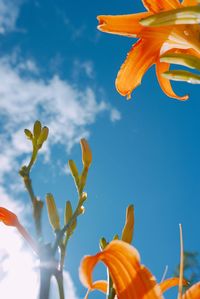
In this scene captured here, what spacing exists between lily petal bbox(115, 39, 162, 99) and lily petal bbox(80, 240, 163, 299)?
95 centimetres

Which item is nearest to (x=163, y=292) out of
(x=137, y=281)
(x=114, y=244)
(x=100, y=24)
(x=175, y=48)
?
(x=137, y=281)

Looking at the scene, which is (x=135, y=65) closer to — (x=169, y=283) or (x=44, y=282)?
(x=169, y=283)

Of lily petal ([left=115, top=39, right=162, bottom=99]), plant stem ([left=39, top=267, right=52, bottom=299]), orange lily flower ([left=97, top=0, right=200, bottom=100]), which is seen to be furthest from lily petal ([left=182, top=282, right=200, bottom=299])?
lily petal ([left=115, top=39, right=162, bottom=99])

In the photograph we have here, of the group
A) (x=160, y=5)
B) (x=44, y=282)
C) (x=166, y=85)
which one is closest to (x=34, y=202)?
(x=44, y=282)

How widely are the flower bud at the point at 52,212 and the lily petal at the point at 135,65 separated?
2.81ft

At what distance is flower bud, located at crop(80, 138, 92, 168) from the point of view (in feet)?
2.83

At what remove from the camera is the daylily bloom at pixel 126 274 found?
677mm

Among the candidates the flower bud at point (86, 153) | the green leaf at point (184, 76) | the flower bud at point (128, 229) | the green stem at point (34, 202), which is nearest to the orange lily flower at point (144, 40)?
the green leaf at point (184, 76)

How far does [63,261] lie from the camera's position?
0.64 metres

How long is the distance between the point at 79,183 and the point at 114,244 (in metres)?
0.20

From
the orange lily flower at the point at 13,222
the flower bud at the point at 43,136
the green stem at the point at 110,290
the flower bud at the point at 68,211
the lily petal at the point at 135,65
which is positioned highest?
the lily petal at the point at 135,65

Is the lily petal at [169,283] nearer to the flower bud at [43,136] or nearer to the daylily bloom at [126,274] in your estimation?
the daylily bloom at [126,274]

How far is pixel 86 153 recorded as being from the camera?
0.89m

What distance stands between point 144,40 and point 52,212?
3.13ft
